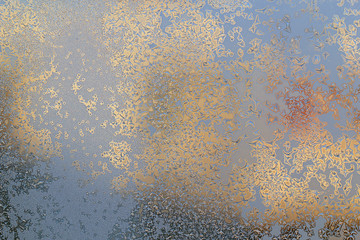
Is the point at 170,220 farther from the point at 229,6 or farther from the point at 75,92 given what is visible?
the point at 229,6

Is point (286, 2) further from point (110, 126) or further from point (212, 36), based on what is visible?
point (110, 126)

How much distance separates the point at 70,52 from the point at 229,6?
0.70m

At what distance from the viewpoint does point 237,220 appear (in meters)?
1.18

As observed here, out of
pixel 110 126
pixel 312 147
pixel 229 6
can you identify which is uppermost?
pixel 229 6

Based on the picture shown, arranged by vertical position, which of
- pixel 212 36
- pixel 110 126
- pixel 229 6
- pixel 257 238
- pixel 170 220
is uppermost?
pixel 229 6

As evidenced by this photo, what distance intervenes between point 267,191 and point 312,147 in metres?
0.26

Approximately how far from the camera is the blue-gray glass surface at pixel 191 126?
3.88 feet

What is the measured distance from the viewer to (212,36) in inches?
47.8

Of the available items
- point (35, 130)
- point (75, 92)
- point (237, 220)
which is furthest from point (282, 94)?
point (35, 130)

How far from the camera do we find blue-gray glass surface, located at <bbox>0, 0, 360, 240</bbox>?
46.5 inches

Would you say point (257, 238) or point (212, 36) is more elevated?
point (212, 36)

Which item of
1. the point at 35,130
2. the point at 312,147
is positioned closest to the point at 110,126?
the point at 35,130

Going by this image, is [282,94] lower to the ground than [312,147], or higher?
higher

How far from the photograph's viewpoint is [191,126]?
1.20 meters
